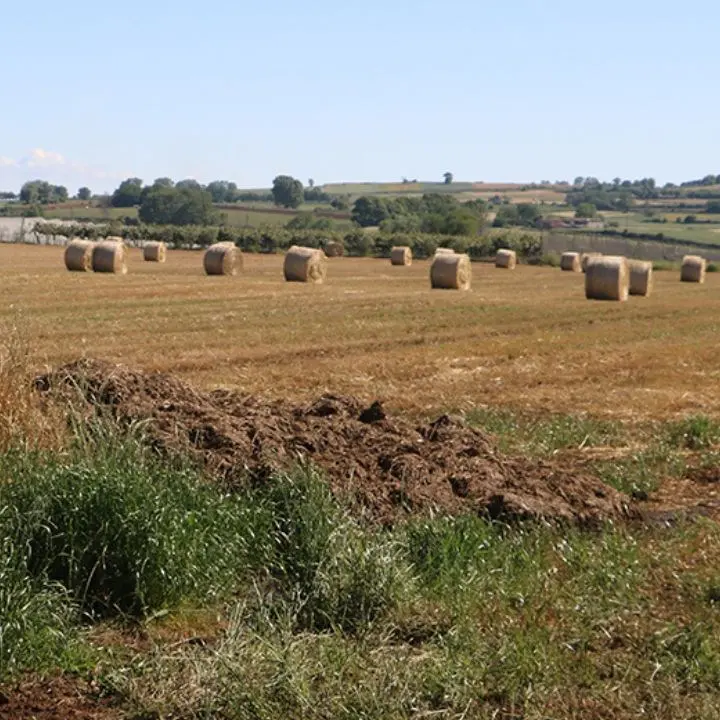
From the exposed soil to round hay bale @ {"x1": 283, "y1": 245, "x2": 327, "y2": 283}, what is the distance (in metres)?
35.8

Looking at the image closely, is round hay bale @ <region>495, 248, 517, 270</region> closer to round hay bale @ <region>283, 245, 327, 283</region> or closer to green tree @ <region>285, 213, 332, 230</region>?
round hay bale @ <region>283, 245, 327, 283</region>

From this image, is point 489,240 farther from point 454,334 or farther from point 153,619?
point 153,619

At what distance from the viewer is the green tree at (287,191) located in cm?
16450

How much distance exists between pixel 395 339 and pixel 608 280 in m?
15.1

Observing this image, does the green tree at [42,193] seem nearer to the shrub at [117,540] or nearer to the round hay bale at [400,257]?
the round hay bale at [400,257]

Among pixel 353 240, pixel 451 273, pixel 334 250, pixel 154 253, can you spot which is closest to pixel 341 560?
pixel 451 273

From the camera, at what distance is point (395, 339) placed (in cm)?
2491

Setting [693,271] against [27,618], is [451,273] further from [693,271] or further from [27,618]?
[27,618]

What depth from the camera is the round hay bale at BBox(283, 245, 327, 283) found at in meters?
42.2

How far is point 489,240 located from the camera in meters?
76.6

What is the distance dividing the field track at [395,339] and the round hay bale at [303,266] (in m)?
1.00

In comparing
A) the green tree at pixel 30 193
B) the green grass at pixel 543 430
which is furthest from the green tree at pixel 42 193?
the green grass at pixel 543 430

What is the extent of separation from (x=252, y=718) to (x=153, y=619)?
1.49 m

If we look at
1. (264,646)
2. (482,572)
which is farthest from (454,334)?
(264,646)
